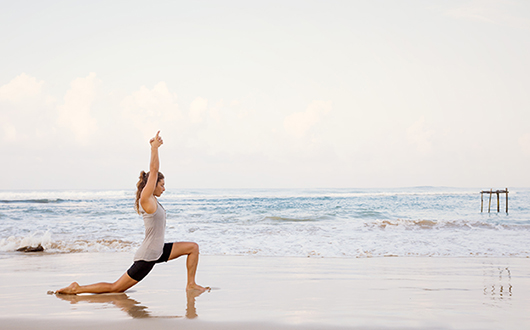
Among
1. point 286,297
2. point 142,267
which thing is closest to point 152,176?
point 142,267

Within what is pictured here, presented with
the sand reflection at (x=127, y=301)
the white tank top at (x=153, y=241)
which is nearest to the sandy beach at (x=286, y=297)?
the sand reflection at (x=127, y=301)

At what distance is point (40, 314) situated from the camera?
14.1ft

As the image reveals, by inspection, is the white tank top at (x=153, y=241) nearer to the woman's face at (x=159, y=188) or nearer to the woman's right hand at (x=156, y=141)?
the woman's face at (x=159, y=188)

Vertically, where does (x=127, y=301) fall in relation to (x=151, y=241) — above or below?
below

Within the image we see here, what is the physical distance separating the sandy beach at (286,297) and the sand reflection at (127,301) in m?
0.01

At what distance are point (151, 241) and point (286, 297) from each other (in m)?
1.77

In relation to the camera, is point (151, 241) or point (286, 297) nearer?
point (151, 241)

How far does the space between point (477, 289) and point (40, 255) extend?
906 cm

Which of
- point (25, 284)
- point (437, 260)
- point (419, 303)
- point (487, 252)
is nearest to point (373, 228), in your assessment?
Result: point (487, 252)

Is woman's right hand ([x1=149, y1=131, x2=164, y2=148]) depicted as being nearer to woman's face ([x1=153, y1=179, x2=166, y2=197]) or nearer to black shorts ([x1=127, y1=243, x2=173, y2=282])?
woman's face ([x1=153, y1=179, x2=166, y2=197])

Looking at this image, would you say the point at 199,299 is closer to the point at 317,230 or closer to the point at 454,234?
the point at 317,230

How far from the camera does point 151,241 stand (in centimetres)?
489

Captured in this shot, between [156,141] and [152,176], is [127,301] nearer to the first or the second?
[152,176]

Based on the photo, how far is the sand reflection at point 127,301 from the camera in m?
4.26
